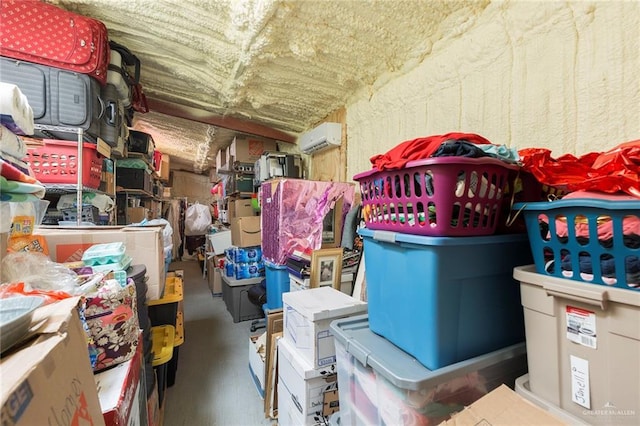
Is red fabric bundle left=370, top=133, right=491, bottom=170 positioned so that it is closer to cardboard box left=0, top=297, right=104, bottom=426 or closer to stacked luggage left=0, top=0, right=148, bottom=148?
cardboard box left=0, top=297, right=104, bottom=426

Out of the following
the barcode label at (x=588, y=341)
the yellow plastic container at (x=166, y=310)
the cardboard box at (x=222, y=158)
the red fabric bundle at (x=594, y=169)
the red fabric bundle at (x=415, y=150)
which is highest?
the cardboard box at (x=222, y=158)

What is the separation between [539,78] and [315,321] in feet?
4.49

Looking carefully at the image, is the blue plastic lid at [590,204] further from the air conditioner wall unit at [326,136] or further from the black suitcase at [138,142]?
the black suitcase at [138,142]

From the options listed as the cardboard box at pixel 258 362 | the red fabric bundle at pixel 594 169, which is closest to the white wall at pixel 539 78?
the red fabric bundle at pixel 594 169

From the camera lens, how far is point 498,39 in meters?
1.24

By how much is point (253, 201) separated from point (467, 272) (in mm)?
3169

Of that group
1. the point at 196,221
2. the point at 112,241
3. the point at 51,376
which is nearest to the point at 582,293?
the point at 51,376

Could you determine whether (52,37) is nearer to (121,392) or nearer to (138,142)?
(138,142)

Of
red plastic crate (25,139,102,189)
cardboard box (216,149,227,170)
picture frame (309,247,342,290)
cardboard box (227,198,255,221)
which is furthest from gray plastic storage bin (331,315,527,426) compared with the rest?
cardboard box (216,149,227,170)

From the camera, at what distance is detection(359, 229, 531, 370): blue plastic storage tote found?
0.66 meters

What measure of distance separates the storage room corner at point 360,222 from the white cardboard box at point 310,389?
0.04ft

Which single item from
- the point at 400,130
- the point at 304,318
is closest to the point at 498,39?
the point at 400,130

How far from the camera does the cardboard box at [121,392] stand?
2.35 feet

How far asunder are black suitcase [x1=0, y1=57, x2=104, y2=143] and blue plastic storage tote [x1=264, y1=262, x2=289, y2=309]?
5.09ft
